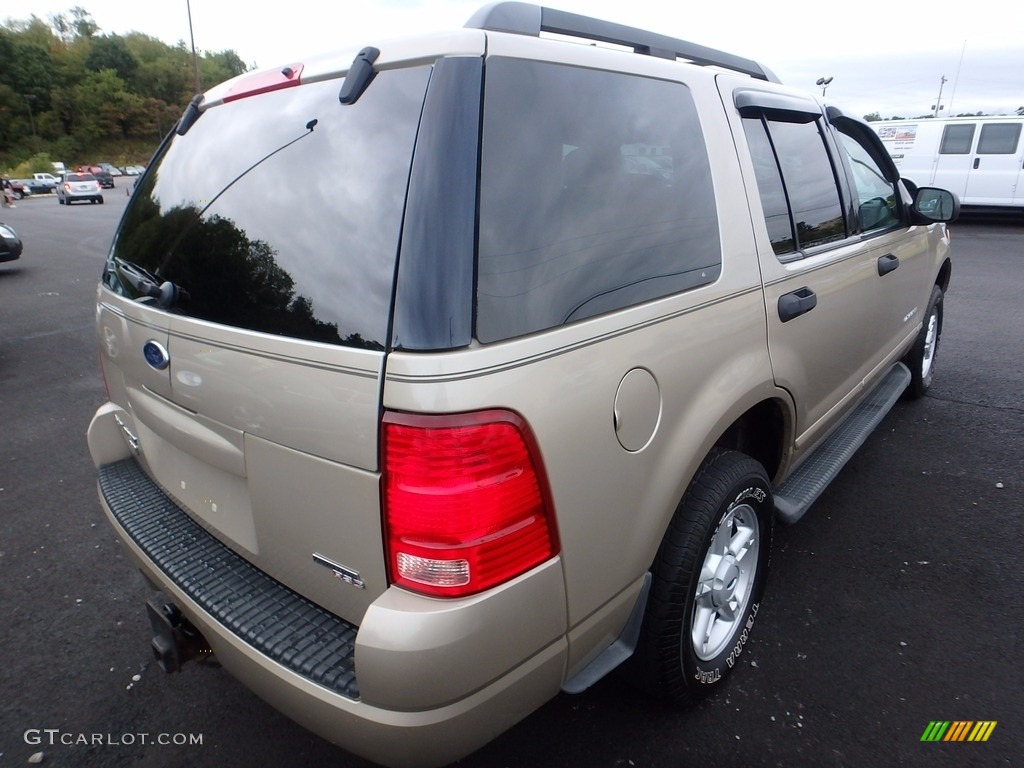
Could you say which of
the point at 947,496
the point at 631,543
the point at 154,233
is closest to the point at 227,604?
the point at 631,543

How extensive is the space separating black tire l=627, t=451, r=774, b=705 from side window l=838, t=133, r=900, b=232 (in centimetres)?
168

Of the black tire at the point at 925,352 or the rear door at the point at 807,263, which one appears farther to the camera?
the black tire at the point at 925,352

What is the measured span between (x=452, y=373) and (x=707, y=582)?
4.30 ft

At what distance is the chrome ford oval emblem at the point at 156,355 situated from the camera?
1807 mm

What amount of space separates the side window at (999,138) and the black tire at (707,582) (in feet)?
53.2

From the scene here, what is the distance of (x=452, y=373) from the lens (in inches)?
50.9

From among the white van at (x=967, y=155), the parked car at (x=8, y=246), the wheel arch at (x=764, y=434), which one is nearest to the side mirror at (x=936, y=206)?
the wheel arch at (x=764, y=434)

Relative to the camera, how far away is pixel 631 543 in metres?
1.69

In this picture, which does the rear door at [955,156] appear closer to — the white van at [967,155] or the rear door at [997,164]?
the white van at [967,155]

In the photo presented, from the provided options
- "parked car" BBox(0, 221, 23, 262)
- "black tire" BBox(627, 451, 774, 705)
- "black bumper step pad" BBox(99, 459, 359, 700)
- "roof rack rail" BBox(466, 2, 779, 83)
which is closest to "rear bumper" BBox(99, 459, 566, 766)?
"black bumper step pad" BBox(99, 459, 359, 700)

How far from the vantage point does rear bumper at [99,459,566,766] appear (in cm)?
135

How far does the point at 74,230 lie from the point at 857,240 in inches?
854

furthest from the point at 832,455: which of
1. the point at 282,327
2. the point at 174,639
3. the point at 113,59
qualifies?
the point at 113,59

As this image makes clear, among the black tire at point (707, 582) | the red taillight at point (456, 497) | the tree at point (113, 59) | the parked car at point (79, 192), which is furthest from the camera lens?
the tree at point (113, 59)
